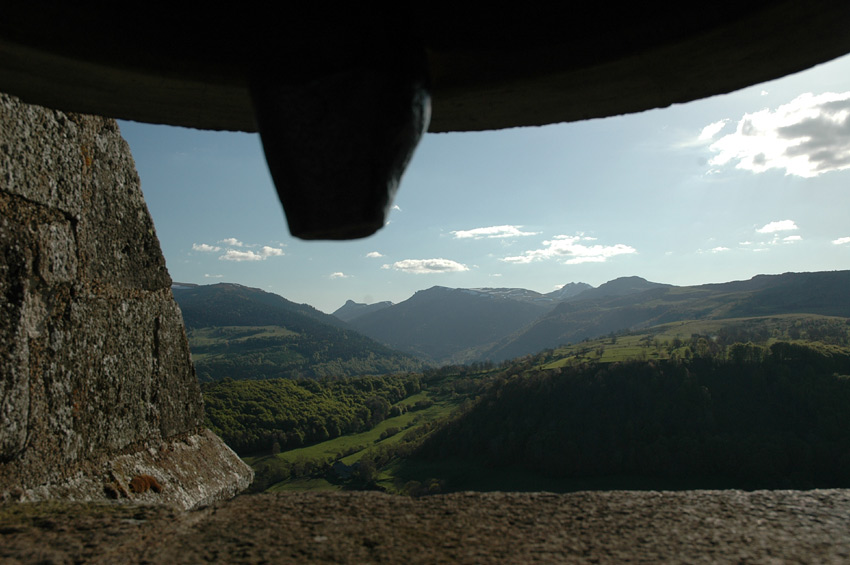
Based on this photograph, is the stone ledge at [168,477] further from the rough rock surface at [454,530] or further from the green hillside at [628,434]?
the green hillside at [628,434]

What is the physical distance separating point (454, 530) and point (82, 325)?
1697 mm

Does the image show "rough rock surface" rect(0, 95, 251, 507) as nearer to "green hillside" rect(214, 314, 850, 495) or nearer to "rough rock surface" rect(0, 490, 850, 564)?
"rough rock surface" rect(0, 490, 850, 564)

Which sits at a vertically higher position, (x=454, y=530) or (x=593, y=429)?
(x=454, y=530)

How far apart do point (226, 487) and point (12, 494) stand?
3.39 feet

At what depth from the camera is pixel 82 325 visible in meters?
2.19

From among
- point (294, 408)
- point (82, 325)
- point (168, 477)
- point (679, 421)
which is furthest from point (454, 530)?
point (294, 408)

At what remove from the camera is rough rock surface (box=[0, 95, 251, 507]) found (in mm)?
1921

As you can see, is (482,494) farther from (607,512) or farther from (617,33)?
(617,33)

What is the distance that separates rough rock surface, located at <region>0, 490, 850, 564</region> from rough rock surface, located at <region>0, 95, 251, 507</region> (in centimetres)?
32

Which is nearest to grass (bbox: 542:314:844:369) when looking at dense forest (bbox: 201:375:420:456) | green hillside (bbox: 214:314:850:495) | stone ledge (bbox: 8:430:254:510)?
green hillside (bbox: 214:314:850:495)

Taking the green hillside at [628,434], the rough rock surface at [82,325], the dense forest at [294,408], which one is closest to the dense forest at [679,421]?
the green hillside at [628,434]

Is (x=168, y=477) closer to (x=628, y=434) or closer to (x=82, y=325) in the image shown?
(x=82, y=325)

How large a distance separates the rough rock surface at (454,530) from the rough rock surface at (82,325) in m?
0.32

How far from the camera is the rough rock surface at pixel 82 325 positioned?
1.92 metres
